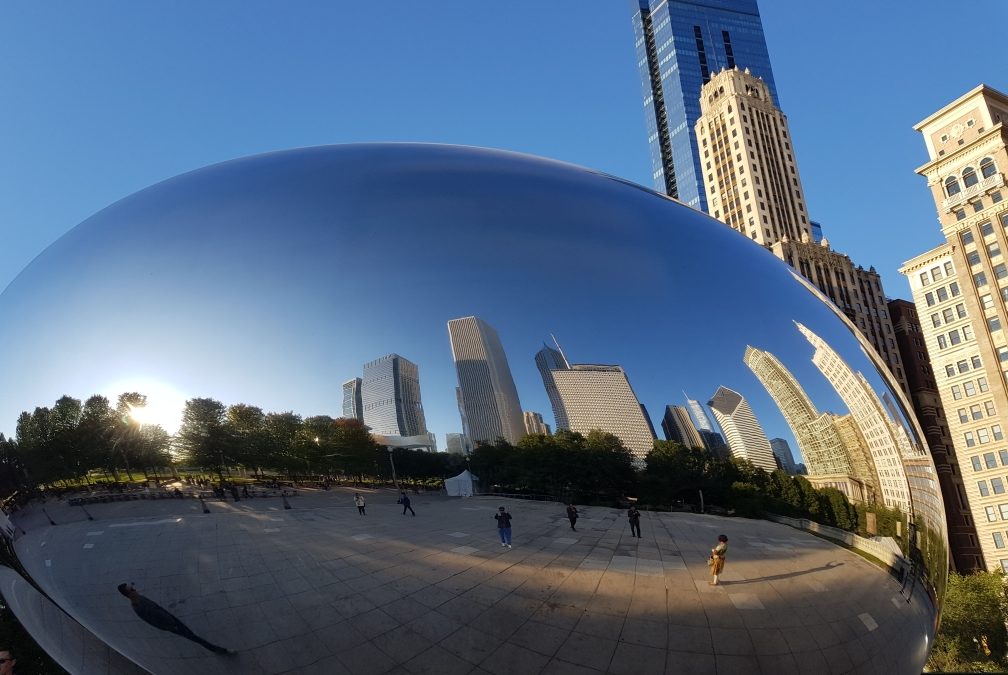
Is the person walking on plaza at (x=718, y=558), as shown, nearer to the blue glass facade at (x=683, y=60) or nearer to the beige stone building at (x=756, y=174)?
the beige stone building at (x=756, y=174)

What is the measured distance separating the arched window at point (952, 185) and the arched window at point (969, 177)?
776mm

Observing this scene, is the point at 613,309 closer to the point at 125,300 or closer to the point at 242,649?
the point at 242,649

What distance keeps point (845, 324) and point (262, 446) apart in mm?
3117

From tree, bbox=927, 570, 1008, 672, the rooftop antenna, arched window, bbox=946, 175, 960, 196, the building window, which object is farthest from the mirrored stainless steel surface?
arched window, bbox=946, 175, 960, 196

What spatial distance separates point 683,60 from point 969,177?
87.5 meters

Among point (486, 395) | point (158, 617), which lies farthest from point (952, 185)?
point (158, 617)

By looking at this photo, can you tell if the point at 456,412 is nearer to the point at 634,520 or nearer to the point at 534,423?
the point at 534,423

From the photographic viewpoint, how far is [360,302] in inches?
98.6

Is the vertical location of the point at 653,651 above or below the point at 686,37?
below

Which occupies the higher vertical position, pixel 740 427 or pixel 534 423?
pixel 534 423

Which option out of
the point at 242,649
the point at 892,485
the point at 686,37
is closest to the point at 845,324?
the point at 892,485

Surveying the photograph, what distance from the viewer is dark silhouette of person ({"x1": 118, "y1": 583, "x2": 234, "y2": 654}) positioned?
2336mm

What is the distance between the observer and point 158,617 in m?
2.41

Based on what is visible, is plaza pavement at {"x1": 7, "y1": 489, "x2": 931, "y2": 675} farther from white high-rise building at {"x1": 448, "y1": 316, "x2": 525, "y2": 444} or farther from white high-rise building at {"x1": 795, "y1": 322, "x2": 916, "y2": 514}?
white high-rise building at {"x1": 795, "y1": 322, "x2": 916, "y2": 514}
